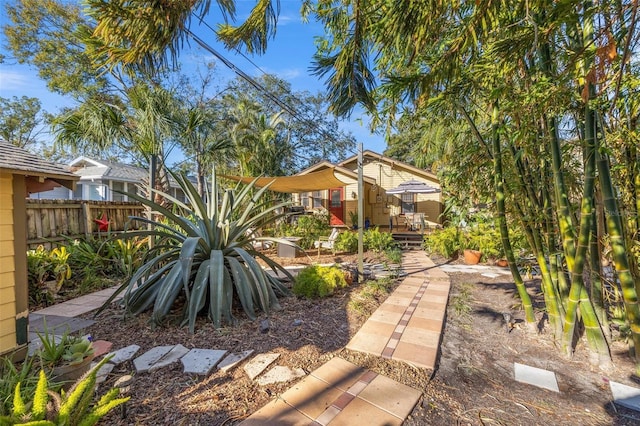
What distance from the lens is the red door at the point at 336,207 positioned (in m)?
13.1

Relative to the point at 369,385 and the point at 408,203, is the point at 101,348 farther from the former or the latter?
the point at 408,203

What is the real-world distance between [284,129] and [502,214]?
17956mm

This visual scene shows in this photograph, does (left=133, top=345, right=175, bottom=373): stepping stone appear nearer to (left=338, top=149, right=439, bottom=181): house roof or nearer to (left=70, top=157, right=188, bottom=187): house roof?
(left=338, top=149, right=439, bottom=181): house roof

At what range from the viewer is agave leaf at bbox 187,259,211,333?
287 cm

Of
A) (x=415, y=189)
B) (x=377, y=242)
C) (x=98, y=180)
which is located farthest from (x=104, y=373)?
(x=98, y=180)

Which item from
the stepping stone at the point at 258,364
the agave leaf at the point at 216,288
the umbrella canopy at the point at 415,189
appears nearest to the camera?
the stepping stone at the point at 258,364

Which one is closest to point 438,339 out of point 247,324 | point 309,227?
point 247,324

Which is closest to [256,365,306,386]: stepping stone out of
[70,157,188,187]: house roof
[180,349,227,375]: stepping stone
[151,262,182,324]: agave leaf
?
[180,349,227,375]: stepping stone

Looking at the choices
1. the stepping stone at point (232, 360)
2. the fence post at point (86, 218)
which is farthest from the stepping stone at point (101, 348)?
the fence post at point (86, 218)

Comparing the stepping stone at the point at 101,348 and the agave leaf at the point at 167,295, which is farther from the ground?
the agave leaf at the point at 167,295

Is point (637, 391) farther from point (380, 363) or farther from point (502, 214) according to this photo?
point (380, 363)

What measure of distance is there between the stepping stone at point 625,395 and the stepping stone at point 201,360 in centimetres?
300

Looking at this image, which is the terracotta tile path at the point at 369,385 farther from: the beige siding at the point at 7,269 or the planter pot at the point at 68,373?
the beige siding at the point at 7,269

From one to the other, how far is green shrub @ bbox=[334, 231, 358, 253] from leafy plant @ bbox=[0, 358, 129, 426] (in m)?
7.30
